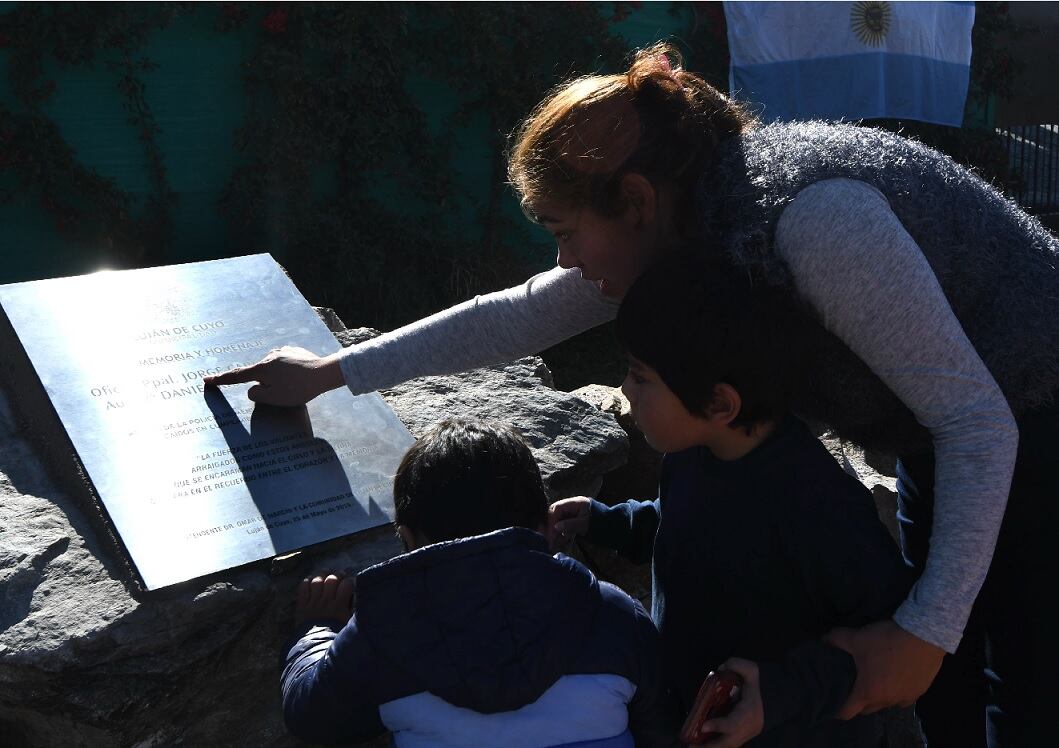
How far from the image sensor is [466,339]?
1988 millimetres

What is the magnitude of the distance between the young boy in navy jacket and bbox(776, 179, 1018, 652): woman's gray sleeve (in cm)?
37

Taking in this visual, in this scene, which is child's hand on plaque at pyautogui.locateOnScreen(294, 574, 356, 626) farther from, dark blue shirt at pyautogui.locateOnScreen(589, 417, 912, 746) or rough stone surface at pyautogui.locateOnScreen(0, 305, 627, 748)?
dark blue shirt at pyautogui.locateOnScreen(589, 417, 912, 746)

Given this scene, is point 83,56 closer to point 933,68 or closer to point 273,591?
point 273,591

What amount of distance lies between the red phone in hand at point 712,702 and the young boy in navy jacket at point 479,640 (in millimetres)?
88

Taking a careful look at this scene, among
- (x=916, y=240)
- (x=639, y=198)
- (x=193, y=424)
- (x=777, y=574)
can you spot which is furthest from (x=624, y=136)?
(x=193, y=424)

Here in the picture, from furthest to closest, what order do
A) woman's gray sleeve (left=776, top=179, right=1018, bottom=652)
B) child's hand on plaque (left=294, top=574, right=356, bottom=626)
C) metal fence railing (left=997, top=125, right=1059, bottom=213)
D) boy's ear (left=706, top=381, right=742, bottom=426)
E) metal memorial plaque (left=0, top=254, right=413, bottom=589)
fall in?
metal fence railing (left=997, top=125, right=1059, bottom=213)
metal memorial plaque (left=0, top=254, right=413, bottom=589)
child's hand on plaque (left=294, top=574, right=356, bottom=626)
boy's ear (left=706, top=381, right=742, bottom=426)
woman's gray sleeve (left=776, top=179, right=1018, bottom=652)

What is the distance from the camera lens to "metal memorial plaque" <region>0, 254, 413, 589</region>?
186cm

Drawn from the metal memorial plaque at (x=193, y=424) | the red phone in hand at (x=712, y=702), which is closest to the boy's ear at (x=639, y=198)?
the red phone in hand at (x=712, y=702)

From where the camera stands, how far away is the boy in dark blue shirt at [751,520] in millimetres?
1385

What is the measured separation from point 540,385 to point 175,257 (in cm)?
334

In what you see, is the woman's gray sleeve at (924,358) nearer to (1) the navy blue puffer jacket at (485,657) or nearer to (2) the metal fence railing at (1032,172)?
(1) the navy blue puffer jacket at (485,657)

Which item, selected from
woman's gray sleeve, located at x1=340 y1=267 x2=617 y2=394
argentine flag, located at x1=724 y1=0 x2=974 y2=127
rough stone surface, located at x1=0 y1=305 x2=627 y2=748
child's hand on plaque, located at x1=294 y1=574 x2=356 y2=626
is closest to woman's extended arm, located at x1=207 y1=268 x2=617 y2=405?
woman's gray sleeve, located at x1=340 y1=267 x2=617 y2=394

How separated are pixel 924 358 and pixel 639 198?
0.44 metres

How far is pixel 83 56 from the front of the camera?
5.02 metres
